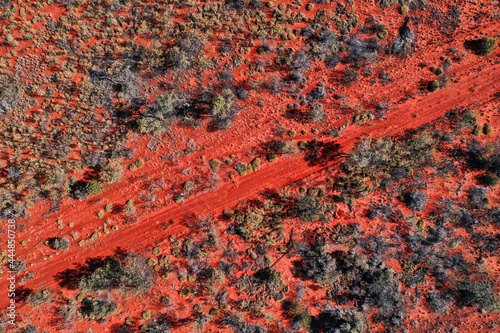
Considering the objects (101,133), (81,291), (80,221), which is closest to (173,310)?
(81,291)

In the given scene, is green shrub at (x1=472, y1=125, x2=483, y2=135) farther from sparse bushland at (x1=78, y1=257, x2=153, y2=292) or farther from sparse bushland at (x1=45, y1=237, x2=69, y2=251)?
sparse bushland at (x1=45, y1=237, x2=69, y2=251)

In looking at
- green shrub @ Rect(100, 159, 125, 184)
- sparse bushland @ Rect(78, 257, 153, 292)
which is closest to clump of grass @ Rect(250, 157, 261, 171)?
green shrub @ Rect(100, 159, 125, 184)

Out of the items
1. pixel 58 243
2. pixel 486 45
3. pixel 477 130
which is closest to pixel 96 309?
pixel 58 243

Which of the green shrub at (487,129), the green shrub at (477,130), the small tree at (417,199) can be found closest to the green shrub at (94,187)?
the small tree at (417,199)

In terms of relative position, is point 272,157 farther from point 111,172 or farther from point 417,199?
point 111,172

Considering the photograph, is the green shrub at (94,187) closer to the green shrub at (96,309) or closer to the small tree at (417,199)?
the green shrub at (96,309)

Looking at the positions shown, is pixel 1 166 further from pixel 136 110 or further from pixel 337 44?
pixel 337 44

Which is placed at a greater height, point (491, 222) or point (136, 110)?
point (136, 110)

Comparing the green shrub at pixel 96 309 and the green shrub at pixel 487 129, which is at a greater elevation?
→ the green shrub at pixel 487 129
